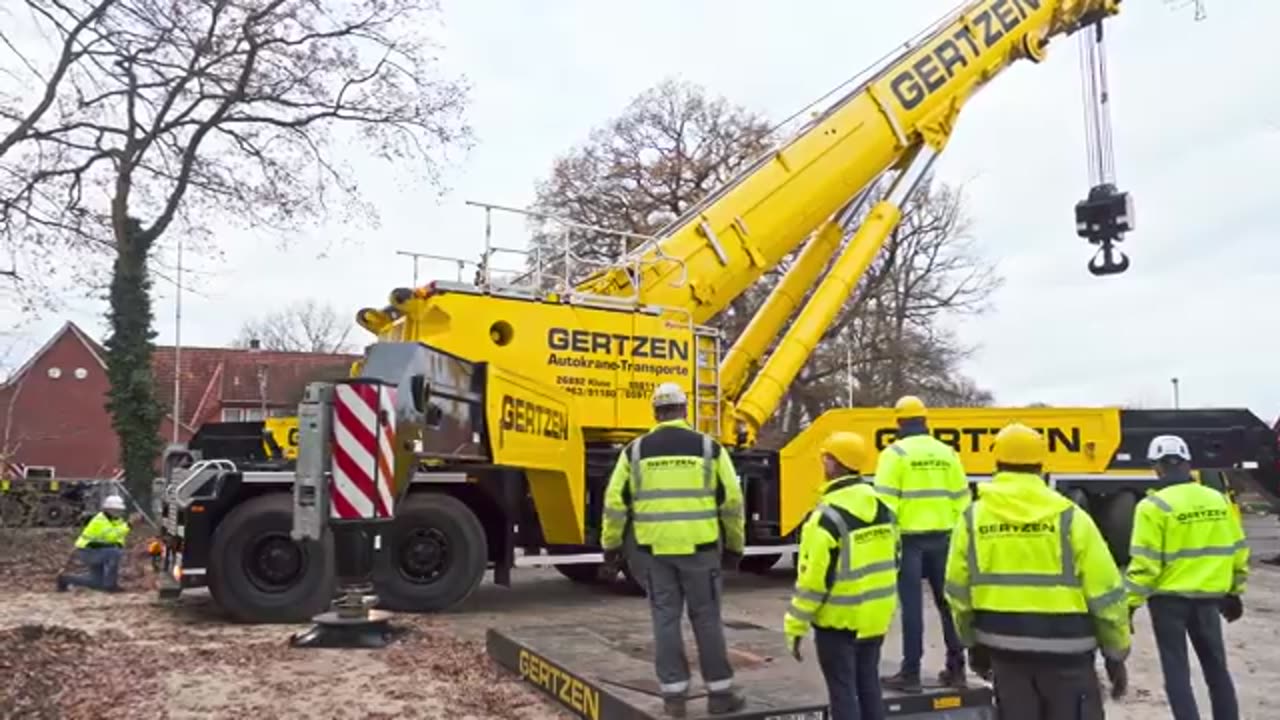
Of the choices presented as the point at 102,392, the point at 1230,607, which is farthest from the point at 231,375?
the point at 1230,607

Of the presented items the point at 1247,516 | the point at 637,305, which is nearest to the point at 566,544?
the point at 637,305

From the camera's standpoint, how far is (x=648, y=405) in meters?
11.5

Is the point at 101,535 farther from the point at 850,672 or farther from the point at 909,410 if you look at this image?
the point at 850,672

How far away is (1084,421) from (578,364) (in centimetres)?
689

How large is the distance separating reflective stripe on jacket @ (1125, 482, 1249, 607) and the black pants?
5.13ft

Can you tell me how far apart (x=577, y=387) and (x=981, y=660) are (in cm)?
710

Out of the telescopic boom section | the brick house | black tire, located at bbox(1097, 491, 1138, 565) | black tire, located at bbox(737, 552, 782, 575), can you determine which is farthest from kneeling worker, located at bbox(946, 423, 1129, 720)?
the brick house

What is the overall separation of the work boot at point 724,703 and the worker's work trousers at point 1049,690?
5.05ft

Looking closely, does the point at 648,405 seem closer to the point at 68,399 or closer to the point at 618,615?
the point at 618,615

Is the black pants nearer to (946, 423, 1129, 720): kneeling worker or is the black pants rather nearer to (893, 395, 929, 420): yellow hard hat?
(946, 423, 1129, 720): kneeling worker

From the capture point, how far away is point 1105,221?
13.3m

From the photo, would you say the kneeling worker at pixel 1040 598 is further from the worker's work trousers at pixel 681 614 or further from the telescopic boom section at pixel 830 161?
the telescopic boom section at pixel 830 161

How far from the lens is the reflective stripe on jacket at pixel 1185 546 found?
550cm

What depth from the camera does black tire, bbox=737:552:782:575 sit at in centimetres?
1373
